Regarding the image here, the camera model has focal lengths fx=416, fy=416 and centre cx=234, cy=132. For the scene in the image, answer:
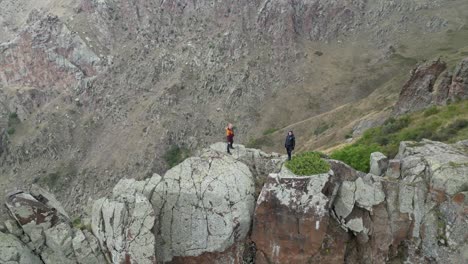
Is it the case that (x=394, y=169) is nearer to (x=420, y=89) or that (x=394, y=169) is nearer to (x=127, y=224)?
(x=127, y=224)

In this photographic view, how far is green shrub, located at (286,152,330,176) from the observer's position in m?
26.4

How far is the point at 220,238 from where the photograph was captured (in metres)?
26.3

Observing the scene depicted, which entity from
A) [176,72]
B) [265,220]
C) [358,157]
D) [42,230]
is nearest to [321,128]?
[176,72]

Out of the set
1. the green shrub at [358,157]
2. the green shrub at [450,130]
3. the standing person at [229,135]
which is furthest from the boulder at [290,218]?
the green shrub at [450,130]

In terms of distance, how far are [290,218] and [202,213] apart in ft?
18.3

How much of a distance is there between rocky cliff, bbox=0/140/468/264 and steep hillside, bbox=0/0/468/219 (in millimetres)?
71093

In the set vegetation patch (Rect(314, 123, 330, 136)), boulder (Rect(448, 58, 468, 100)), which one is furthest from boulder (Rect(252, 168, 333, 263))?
vegetation patch (Rect(314, 123, 330, 136))

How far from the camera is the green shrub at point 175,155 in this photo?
360 ft

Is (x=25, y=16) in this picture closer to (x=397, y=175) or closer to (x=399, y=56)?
(x=399, y=56)

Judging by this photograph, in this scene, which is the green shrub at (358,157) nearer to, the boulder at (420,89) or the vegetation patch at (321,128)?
the boulder at (420,89)

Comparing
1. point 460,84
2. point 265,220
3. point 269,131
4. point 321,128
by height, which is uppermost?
point 460,84

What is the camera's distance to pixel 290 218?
2562 centimetres

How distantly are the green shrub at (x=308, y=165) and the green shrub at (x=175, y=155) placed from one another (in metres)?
83.9

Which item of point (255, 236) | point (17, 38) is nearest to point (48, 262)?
point (255, 236)
